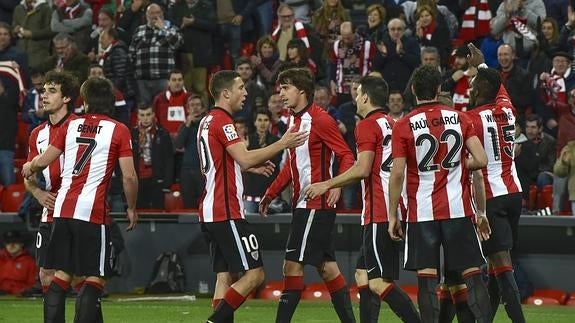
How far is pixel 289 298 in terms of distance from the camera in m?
12.3

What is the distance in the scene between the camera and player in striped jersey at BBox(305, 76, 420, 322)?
11.9 meters

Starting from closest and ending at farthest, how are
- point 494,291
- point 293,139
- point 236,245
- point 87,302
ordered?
point 293,139, point 87,302, point 236,245, point 494,291

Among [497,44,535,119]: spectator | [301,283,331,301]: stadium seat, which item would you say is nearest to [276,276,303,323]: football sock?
[301,283,331,301]: stadium seat

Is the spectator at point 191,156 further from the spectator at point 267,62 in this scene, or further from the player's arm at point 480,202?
the player's arm at point 480,202

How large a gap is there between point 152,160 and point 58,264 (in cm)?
790

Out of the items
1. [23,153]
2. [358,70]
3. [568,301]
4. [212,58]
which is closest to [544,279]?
[568,301]

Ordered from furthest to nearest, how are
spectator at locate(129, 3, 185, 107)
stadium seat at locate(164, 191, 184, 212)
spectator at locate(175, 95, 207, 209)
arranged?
spectator at locate(129, 3, 185, 107) < stadium seat at locate(164, 191, 184, 212) < spectator at locate(175, 95, 207, 209)

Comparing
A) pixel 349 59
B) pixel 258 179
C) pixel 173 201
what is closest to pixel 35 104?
pixel 173 201

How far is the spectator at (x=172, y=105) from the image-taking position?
67.9 ft

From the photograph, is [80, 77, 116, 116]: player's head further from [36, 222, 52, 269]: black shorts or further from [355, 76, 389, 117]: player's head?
[355, 76, 389, 117]: player's head

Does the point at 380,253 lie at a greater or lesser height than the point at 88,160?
lesser

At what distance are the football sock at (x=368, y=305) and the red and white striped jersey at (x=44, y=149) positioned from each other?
2.76m

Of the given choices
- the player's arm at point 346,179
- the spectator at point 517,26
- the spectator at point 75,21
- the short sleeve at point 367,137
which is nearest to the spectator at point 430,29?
the spectator at point 517,26

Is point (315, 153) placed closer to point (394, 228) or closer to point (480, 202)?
point (394, 228)
